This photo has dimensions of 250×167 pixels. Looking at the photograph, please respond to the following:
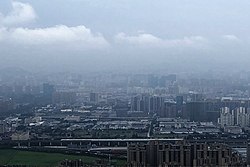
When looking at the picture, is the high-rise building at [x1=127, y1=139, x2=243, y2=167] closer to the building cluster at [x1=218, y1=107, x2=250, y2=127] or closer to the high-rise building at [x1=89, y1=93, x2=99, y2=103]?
the building cluster at [x1=218, y1=107, x2=250, y2=127]

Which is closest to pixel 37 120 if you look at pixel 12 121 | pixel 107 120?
pixel 12 121

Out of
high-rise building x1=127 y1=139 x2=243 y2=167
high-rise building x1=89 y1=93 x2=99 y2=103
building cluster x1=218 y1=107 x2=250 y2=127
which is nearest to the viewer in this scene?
high-rise building x1=127 y1=139 x2=243 y2=167

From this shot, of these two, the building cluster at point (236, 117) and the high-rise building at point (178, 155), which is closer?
the high-rise building at point (178, 155)

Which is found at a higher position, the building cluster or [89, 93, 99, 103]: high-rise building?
[89, 93, 99, 103]: high-rise building

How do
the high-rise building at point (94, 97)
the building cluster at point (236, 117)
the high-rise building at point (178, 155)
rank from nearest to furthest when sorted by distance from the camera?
the high-rise building at point (178, 155), the building cluster at point (236, 117), the high-rise building at point (94, 97)

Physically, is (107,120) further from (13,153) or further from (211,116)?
(13,153)

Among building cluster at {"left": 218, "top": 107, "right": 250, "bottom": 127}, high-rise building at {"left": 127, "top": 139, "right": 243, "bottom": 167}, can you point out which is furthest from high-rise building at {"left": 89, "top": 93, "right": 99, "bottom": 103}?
high-rise building at {"left": 127, "top": 139, "right": 243, "bottom": 167}

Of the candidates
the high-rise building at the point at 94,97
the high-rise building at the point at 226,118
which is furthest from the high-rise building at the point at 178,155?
the high-rise building at the point at 94,97

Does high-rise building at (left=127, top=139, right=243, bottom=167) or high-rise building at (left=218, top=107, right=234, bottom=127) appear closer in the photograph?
high-rise building at (left=127, top=139, right=243, bottom=167)

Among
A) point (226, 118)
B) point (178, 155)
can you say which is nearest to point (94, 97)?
point (226, 118)

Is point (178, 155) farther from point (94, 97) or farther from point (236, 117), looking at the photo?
point (94, 97)

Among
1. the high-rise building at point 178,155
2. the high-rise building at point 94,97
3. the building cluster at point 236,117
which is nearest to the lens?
the high-rise building at point 178,155

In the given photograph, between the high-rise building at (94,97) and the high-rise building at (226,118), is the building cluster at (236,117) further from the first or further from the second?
the high-rise building at (94,97)

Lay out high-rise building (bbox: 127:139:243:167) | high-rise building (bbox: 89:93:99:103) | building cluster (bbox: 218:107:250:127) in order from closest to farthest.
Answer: high-rise building (bbox: 127:139:243:167), building cluster (bbox: 218:107:250:127), high-rise building (bbox: 89:93:99:103)
